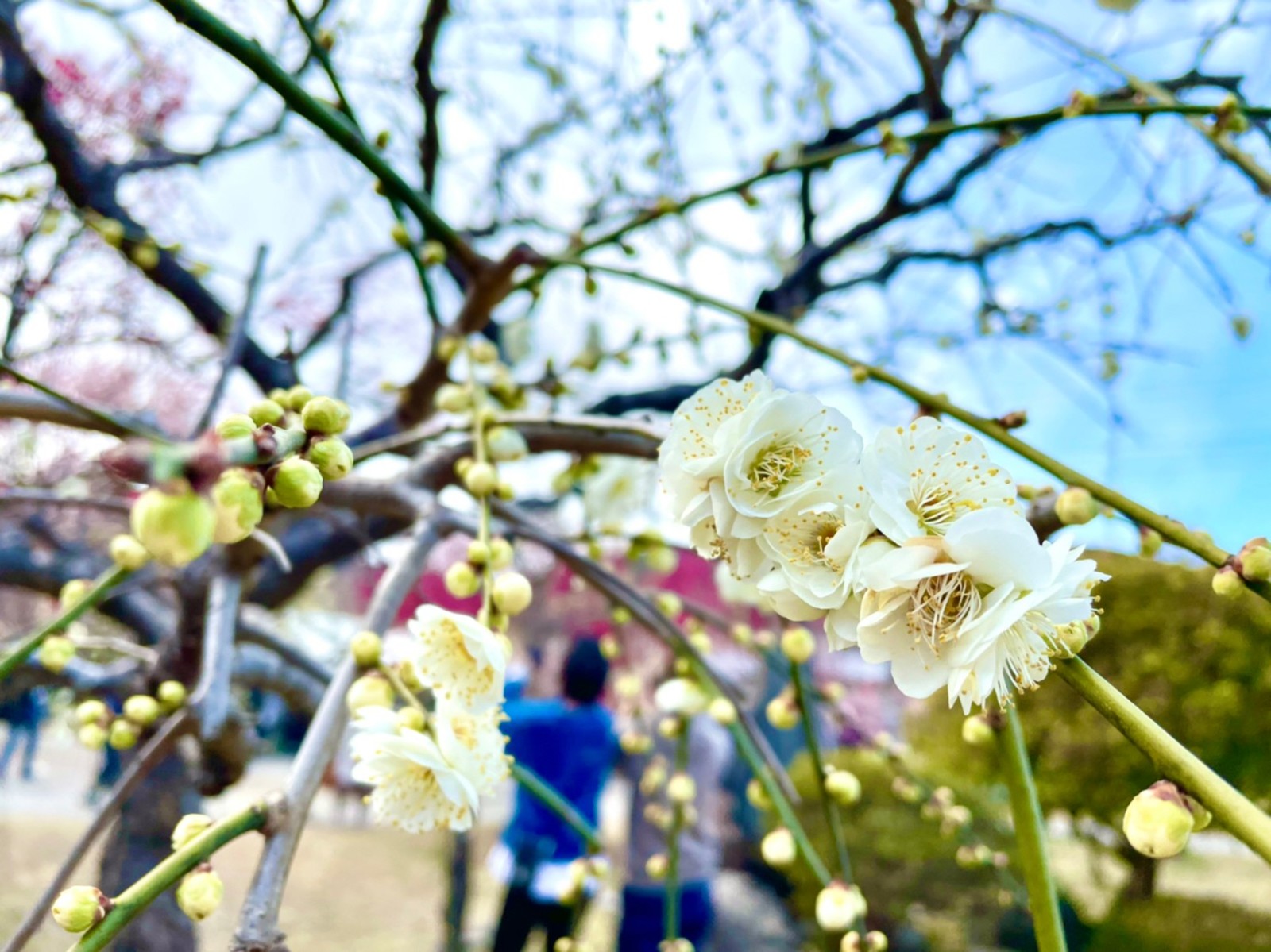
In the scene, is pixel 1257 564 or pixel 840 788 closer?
pixel 1257 564

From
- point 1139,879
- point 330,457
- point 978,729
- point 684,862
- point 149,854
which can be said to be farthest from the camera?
Result: point 1139,879

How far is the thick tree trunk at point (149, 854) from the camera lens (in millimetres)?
1033

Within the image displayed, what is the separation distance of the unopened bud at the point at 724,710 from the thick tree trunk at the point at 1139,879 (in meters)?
3.27

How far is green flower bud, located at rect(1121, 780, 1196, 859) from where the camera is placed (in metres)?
0.27

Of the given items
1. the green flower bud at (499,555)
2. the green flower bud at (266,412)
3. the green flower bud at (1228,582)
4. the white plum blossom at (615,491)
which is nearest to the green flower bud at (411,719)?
the green flower bud at (499,555)

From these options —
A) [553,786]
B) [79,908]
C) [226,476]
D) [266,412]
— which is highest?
[553,786]

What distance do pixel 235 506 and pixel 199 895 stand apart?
263mm

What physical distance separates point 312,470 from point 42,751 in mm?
4364

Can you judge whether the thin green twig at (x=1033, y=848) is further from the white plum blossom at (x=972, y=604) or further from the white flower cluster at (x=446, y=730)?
the white flower cluster at (x=446, y=730)

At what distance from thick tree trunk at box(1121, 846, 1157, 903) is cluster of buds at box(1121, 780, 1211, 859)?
352 cm

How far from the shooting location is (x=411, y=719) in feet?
1.63

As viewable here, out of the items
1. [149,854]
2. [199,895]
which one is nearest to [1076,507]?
[199,895]

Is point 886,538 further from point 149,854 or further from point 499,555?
point 149,854

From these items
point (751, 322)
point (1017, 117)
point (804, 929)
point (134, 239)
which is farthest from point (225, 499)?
point (804, 929)
